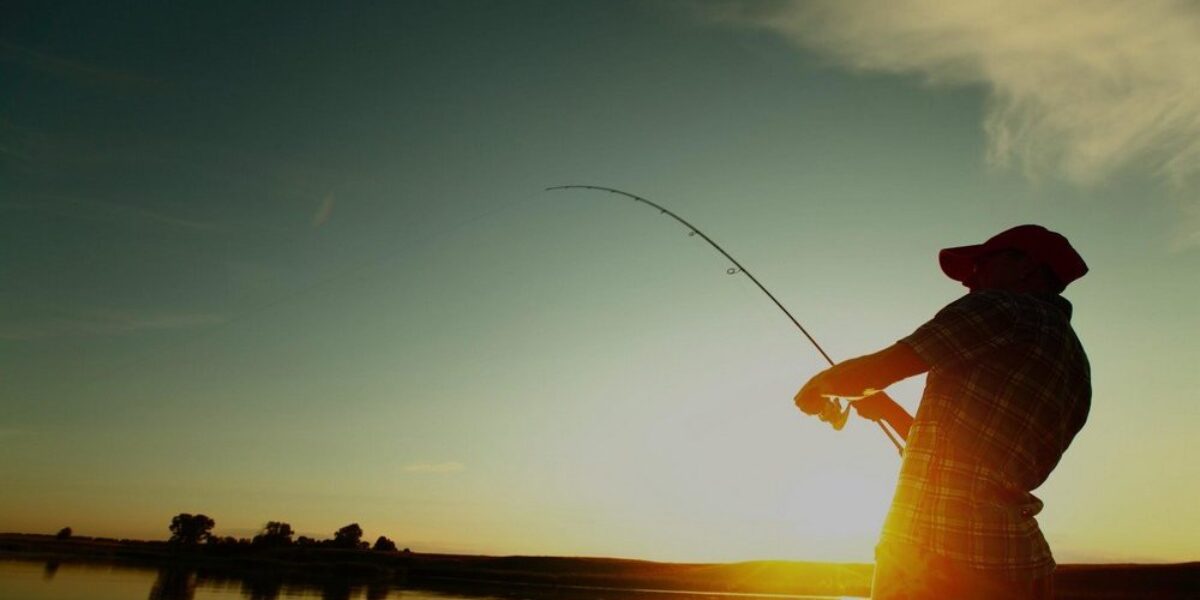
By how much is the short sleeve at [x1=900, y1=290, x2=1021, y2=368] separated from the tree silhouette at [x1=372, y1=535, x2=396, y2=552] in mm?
120749

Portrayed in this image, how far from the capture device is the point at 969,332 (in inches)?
101

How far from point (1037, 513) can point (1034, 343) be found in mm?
740

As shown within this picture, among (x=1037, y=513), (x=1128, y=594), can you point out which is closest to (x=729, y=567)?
(x=1128, y=594)

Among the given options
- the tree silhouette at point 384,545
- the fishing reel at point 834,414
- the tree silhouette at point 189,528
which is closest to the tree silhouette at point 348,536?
the tree silhouette at point 384,545

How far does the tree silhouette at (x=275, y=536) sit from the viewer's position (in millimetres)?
105250

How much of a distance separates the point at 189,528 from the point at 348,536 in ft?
135

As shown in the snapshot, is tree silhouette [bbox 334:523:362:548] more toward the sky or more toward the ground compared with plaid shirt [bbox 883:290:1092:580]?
more toward the ground

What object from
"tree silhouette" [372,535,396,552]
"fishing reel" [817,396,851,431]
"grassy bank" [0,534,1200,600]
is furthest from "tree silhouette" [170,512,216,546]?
"fishing reel" [817,396,851,431]

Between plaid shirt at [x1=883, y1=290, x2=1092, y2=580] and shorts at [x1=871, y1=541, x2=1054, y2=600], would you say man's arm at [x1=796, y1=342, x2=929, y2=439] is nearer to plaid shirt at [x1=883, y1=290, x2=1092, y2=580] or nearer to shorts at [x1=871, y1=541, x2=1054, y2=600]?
plaid shirt at [x1=883, y1=290, x2=1092, y2=580]

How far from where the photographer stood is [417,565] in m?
91.7

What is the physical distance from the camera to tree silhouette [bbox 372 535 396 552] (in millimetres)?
108562

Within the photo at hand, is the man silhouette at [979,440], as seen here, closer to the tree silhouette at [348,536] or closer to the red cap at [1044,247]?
the red cap at [1044,247]

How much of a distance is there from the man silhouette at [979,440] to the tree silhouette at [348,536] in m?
121

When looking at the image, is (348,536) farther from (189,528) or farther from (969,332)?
(969,332)
